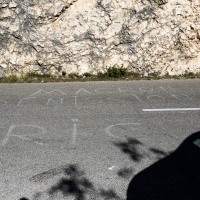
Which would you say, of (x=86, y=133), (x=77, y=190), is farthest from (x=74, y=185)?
(x=86, y=133)

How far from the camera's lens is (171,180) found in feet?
13.2

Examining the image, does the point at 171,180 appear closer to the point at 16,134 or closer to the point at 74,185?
→ the point at 74,185

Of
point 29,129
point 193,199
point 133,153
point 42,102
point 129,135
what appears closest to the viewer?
point 193,199

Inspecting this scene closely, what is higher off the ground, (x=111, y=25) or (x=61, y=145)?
(x=111, y=25)

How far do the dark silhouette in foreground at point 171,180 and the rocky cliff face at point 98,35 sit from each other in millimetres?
6017

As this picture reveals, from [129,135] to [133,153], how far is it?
74 cm

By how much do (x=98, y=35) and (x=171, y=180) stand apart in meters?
6.97

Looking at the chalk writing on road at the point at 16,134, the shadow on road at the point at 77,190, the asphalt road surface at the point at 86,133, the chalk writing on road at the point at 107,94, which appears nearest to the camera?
the shadow on road at the point at 77,190

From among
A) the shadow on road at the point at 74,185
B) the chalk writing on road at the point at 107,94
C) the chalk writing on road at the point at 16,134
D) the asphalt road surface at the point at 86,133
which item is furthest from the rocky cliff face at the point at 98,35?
the shadow on road at the point at 74,185

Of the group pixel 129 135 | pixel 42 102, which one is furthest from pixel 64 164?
pixel 42 102

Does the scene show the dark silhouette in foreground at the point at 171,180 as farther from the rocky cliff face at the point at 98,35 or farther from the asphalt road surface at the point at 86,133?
the rocky cliff face at the point at 98,35

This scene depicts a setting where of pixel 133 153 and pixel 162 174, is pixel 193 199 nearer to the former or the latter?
pixel 162 174

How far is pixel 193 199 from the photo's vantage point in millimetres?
3605

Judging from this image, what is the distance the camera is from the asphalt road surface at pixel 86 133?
13.1ft
